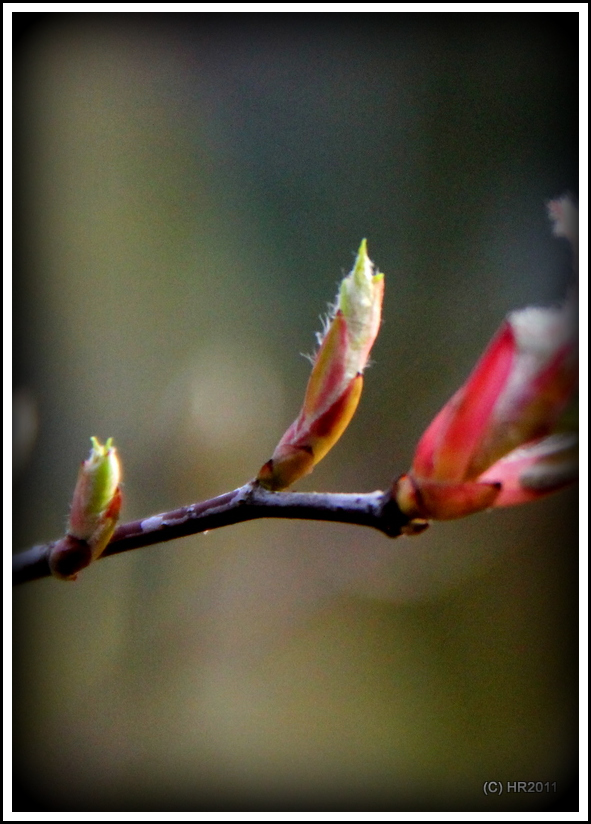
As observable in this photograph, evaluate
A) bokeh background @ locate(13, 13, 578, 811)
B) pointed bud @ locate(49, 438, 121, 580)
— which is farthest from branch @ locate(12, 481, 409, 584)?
bokeh background @ locate(13, 13, 578, 811)

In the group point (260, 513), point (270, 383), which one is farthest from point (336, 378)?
point (270, 383)

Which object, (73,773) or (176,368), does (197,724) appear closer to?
(73,773)

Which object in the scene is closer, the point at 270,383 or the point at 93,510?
the point at 93,510

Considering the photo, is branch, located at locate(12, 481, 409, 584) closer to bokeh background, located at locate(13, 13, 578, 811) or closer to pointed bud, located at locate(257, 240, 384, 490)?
pointed bud, located at locate(257, 240, 384, 490)

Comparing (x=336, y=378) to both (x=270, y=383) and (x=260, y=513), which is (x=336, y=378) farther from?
(x=270, y=383)

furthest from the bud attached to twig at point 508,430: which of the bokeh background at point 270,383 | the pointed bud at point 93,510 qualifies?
the bokeh background at point 270,383

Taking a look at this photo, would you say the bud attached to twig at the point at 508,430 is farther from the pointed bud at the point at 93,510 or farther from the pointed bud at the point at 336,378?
the pointed bud at the point at 93,510
